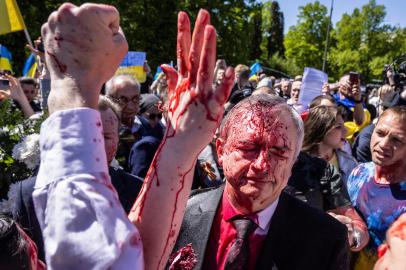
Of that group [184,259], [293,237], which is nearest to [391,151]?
[293,237]

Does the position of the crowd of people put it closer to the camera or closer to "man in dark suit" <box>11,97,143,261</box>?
"man in dark suit" <box>11,97,143,261</box>

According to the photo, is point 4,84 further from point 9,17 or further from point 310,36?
point 310,36

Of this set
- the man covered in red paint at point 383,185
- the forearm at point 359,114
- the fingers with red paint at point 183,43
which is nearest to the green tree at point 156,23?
the forearm at point 359,114

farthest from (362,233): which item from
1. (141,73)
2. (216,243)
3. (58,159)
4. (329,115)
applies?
(141,73)

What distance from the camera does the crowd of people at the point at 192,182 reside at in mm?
825

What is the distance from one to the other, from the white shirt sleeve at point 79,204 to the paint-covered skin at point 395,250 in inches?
25.5

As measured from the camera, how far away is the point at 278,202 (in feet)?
6.10

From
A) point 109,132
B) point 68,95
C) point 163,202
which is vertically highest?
point 68,95

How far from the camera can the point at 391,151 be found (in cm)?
275

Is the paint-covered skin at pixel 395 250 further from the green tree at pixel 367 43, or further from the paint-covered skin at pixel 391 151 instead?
the green tree at pixel 367 43

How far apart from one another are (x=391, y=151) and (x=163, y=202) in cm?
221

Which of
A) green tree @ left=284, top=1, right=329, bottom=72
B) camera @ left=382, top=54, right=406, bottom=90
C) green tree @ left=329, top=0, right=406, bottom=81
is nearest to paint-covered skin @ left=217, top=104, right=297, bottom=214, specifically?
camera @ left=382, top=54, right=406, bottom=90

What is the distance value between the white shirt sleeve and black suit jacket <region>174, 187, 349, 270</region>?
3.18ft

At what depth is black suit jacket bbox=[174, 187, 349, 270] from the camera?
1.71 meters
